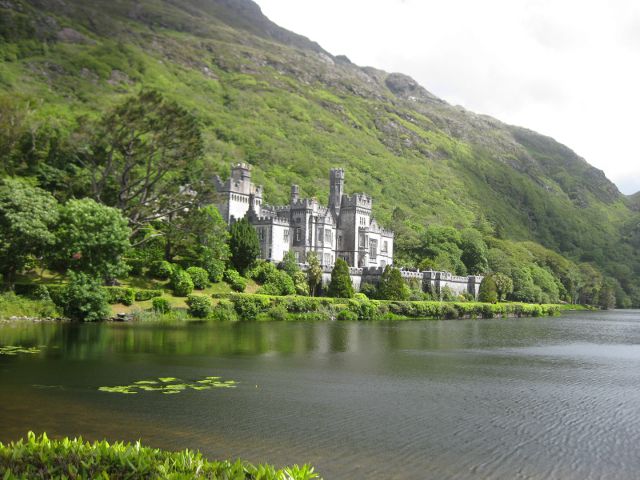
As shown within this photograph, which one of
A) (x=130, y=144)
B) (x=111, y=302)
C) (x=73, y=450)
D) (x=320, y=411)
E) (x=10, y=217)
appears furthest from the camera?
(x=130, y=144)

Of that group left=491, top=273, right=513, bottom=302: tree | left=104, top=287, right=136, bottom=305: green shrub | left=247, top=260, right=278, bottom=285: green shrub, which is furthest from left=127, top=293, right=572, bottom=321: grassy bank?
left=491, top=273, right=513, bottom=302: tree

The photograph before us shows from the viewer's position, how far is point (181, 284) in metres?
62.8

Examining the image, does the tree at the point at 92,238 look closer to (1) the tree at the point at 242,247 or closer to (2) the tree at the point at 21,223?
(2) the tree at the point at 21,223

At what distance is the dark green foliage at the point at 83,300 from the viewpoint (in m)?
47.4

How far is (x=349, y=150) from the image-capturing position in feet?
630

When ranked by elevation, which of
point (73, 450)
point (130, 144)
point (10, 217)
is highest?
point (130, 144)

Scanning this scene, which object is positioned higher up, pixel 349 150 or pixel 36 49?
pixel 36 49

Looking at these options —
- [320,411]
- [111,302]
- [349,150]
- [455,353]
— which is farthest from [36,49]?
[320,411]

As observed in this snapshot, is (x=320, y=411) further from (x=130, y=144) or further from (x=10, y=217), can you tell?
(x=130, y=144)

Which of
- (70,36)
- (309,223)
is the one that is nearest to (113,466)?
(309,223)

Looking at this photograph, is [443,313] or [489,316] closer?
[443,313]

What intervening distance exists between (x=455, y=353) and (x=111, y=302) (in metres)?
31.3

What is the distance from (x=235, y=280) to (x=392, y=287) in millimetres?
21068

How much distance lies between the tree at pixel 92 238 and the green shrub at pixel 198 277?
46.8 ft
